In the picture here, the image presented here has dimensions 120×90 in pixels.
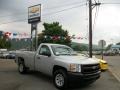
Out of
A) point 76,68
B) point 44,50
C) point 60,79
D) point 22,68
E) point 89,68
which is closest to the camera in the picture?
point 76,68

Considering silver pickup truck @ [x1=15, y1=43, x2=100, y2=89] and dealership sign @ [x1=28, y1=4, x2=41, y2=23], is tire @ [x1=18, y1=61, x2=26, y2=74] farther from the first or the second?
dealership sign @ [x1=28, y1=4, x2=41, y2=23]

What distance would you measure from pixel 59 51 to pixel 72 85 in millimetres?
1961

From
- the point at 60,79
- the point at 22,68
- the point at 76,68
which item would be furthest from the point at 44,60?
the point at 22,68

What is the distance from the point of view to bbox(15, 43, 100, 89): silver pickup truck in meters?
9.12

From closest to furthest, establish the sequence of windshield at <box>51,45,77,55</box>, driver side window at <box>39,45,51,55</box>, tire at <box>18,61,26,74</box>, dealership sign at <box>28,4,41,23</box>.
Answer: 1. windshield at <box>51,45,77,55</box>
2. driver side window at <box>39,45,51,55</box>
3. tire at <box>18,61,26,74</box>
4. dealership sign at <box>28,4,41,23</box>

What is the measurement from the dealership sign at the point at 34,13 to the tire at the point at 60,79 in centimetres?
2091

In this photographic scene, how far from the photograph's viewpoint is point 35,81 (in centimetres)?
1102

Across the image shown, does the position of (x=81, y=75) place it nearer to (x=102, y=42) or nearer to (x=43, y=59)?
(x=43, y=59)

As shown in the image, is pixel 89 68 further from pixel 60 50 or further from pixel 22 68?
pixel 22 68

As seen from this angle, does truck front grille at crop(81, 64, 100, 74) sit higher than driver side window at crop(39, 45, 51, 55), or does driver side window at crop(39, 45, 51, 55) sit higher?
driver side window at crop(39, 45, 51, 55)

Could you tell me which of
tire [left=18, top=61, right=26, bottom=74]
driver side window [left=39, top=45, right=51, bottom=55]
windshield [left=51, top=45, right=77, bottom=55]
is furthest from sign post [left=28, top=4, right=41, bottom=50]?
windshield [left=51, top=45, right=77, bottom=55]

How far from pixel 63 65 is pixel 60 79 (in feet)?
2.04

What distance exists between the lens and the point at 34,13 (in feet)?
103

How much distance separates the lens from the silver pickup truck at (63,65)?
9.12m
